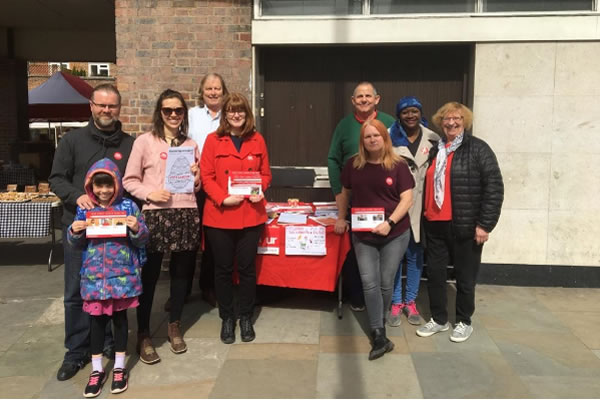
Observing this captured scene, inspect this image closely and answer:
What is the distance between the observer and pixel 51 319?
4828 millimetres

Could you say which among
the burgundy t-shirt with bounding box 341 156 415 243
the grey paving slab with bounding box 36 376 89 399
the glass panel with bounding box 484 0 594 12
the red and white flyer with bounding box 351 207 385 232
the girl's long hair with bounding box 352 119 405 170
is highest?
the glass panel with bounding box 484 0 594 12

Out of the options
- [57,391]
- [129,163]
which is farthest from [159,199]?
[57,391]

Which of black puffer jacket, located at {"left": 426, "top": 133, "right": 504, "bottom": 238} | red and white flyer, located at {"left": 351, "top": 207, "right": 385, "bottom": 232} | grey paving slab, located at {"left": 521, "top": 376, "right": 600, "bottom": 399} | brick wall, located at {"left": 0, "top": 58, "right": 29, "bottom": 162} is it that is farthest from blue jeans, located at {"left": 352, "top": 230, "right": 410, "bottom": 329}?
brick wall, located at {"left": 0, "top": 58, "right": 29, "bottom": 162}

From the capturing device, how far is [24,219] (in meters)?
6.32

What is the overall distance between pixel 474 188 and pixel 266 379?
205 cm

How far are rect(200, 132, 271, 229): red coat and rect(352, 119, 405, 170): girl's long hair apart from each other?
2.72ft

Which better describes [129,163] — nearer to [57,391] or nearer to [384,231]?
[57,391]

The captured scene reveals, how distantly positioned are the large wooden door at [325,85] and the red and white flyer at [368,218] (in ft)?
6.82

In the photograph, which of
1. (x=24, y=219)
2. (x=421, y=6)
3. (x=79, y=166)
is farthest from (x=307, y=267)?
(x=24, y=219)

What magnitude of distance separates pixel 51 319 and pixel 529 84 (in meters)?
5.23

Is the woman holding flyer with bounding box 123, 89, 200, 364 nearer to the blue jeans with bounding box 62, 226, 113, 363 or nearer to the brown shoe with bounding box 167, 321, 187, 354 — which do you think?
the brown shoe with bounding box 167, 321, 187, 354

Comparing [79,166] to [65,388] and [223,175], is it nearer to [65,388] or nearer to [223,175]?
[223,175]

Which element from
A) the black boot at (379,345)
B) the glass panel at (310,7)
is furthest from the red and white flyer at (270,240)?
the glass panel at (310,7)

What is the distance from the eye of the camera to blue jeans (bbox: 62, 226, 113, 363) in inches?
143
